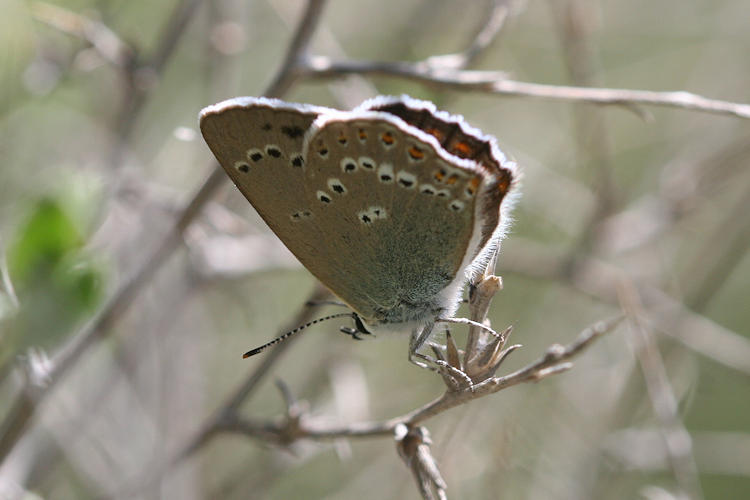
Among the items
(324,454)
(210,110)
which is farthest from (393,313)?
(324,454)

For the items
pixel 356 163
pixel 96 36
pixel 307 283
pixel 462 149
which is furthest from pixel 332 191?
pixel 307 283

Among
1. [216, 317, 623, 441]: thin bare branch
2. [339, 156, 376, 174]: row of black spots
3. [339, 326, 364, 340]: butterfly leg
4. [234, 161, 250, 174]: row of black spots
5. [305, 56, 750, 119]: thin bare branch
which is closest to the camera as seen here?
[216, 317, 623, 441]: thin bare branch

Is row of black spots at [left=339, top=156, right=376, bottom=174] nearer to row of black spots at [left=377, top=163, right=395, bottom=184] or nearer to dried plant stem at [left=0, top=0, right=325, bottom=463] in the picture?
row of black spots at [left=377, top=163, right=395, bottom=184]

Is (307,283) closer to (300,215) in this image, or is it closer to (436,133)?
(300,215)

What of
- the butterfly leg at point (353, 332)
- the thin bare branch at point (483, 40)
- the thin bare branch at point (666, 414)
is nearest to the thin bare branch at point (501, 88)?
the thin bare branch at point (483, 40)

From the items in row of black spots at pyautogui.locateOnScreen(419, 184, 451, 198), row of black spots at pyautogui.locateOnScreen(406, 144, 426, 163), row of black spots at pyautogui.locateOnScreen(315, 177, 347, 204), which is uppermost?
row of black spots at pyautogui.locateOnScreen(406, 144, 426, 163)

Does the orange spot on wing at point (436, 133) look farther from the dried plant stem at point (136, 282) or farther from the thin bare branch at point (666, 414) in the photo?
the thin bare branch at point (666, 414)

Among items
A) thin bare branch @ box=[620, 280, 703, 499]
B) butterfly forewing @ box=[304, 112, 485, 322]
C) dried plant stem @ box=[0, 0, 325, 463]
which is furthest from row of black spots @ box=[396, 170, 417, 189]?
thin bare branch @ box=[620, 280, 703, 499]

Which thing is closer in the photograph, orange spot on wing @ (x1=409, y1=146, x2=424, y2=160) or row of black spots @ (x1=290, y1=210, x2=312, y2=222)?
orange spot on wing @ (x1=409, y1=146, x2=424, y2=160)

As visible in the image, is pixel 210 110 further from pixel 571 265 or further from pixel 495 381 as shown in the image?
pixel 571 265

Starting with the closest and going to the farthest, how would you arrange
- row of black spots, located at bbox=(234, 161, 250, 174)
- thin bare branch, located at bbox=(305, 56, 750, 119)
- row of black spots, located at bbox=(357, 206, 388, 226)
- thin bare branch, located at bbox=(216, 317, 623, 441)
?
thin bare branch, located at bbox=(216, 317, 623, 441), thin bare branch, located at bbox=(305, 56, 750, 119), row of black spots, located at bbox=(234, 161, 250, 174), row of black spots, located at bbox=(357, 206, 388, 226)
